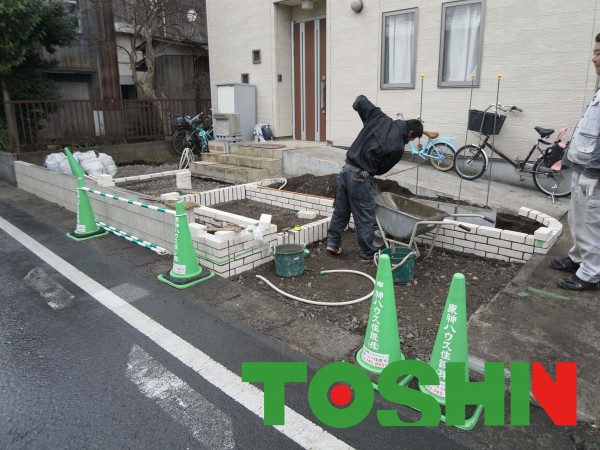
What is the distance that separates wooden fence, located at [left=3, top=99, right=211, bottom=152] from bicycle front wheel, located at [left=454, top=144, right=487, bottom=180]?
843 cm

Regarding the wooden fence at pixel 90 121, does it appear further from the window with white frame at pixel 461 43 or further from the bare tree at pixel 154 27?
the window with white frame at pixel 461 43

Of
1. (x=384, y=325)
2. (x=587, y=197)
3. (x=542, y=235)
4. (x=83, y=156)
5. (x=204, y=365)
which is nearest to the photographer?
(x=384, y=325)

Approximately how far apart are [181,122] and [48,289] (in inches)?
337

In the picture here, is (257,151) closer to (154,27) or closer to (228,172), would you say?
(228,172)

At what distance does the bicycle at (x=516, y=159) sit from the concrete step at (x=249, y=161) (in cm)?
353

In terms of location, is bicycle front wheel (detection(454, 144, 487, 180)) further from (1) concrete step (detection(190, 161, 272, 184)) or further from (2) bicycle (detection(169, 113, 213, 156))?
(2) bicycle (detection(169, 113, 213, 156))

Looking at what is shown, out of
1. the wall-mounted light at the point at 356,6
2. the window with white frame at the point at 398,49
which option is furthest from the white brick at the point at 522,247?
the wall-mounted light at the point at 356,6

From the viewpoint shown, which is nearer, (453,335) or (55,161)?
(453,335)

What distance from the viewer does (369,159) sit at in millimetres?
4988

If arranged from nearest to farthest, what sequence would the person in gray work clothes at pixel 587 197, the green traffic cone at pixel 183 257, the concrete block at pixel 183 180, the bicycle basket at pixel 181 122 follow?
the person in gray work clothes at pixel 587 197, the green traffic cone at pixel 183 257, the concrete block at pixel 183 180, the bicycle basket at pixel 181 122

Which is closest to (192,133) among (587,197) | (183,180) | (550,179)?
(183,180)

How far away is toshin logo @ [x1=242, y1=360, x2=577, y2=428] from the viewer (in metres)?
2.62

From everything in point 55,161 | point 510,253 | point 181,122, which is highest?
point 181,122

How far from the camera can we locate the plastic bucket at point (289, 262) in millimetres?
4660
